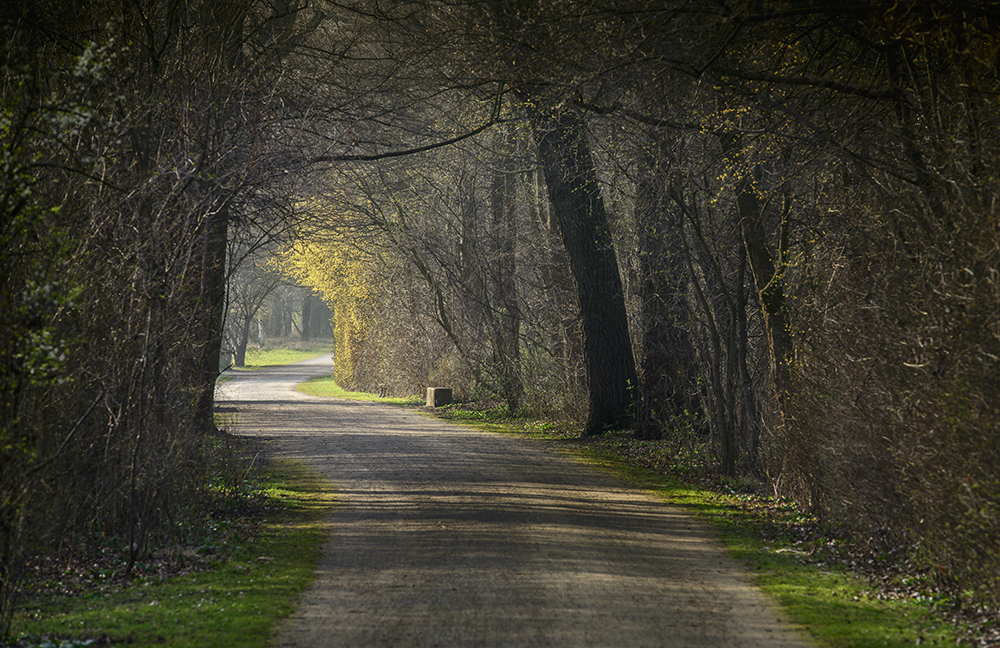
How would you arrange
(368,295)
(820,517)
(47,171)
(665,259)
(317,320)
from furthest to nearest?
(317,320) < (368,295) < (665,259) < (820,517) < (47,171)

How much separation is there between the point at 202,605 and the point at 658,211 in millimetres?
8624

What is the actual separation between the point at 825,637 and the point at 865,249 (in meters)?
3.48

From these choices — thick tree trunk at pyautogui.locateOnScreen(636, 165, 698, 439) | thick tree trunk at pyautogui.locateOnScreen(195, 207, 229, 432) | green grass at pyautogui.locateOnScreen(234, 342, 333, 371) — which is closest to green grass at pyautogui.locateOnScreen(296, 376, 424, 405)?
thick tree trunk at pyautogui.locateOnScreen(636, 165, 698, 439)

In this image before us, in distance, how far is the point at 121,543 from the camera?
26.5 ft

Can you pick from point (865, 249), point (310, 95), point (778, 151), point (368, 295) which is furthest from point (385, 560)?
point (368, 295)

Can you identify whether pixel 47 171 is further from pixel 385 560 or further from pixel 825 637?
pixel 825 637

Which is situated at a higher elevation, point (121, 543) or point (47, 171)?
point (47, 171)

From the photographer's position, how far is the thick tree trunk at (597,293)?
15.7 m

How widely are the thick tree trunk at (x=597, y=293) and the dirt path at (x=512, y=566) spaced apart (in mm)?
2612

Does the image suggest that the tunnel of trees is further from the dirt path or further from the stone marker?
the stone marker

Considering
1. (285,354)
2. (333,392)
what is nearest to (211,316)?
(333,392)

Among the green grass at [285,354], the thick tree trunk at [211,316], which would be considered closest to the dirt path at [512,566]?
the thick tree trunk at [211,316]

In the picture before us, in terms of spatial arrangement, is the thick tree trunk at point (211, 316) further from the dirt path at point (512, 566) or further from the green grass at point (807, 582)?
the green grass at point (807, 582)

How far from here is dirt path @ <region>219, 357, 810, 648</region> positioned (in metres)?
5.77
